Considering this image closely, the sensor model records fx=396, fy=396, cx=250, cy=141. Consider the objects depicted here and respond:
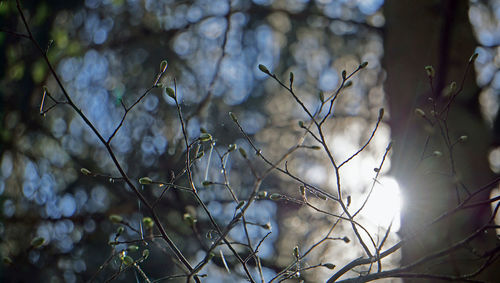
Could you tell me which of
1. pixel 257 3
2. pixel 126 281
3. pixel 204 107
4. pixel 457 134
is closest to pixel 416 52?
pixel 457 134

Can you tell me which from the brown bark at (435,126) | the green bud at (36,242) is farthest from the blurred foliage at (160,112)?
the green bud at (36,242)

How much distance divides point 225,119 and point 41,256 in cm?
118

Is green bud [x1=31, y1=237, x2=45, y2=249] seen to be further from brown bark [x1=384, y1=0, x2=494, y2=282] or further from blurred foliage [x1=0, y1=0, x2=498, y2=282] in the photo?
blurred foliage [x1=0, y1=0, x2=498, y2=282]

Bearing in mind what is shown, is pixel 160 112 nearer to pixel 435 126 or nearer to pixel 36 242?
pixel 435 126

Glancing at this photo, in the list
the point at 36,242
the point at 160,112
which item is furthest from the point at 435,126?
the point at 160,112

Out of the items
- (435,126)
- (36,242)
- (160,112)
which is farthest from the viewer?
(160,112)

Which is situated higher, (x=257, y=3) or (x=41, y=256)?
(x=257, y=3)

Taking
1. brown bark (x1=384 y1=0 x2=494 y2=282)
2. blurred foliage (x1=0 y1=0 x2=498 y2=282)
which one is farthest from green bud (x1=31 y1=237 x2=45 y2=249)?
blurred foliage (x1=0 y1=0 x2=498 y2=282)

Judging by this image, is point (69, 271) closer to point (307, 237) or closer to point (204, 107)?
point (204, 107)

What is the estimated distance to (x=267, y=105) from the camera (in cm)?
247

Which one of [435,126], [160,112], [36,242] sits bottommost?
[36,242]

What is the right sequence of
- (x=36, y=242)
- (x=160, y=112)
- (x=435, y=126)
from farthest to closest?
1. (x=160, y=112)
2. (x=435, y=126)
3. (x=36, y=242)

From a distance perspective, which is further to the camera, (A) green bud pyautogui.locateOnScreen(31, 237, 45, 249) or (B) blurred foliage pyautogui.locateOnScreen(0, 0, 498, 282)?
(B) blurred foliage pyautogui.locateOnScreen(0, 0, 498, 282)

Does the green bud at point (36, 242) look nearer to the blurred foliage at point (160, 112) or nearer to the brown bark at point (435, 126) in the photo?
the brown bark at point (435, 126)
